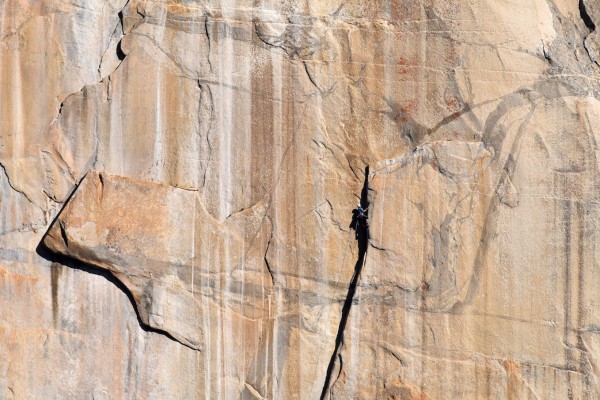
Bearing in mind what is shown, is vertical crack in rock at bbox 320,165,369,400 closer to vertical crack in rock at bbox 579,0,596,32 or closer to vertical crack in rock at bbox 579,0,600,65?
vertical crack in rock at bbox 579,0,600,65

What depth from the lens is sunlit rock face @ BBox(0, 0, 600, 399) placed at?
24.4 ft

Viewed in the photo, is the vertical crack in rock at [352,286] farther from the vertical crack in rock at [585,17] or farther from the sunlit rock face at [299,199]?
the vertical crack in rock at [585,17]

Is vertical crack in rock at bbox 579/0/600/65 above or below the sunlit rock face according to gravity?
above

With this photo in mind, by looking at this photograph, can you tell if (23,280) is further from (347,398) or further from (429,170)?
(429,170)

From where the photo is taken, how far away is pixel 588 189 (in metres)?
7.38

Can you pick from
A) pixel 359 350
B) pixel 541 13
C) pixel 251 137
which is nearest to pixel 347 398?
pixel 359 350

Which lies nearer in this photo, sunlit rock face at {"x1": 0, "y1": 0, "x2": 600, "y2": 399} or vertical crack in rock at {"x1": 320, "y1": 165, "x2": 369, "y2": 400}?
sunlit rock face at {"x1": 0, "y1": 0, "x2": 600, "y2": 399}

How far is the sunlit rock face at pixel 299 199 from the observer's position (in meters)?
7.43

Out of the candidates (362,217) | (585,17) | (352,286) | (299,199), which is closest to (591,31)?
(585,17)

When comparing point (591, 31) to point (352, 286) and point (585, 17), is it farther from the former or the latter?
point (352, 286)

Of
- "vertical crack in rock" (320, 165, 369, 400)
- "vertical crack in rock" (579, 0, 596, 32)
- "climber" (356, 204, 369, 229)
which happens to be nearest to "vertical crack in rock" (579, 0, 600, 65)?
"vertical crack in rock" (579, 0, 596, 32)

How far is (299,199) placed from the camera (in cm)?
777

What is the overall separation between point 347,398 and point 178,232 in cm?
230

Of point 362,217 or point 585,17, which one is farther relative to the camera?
point 585,17
